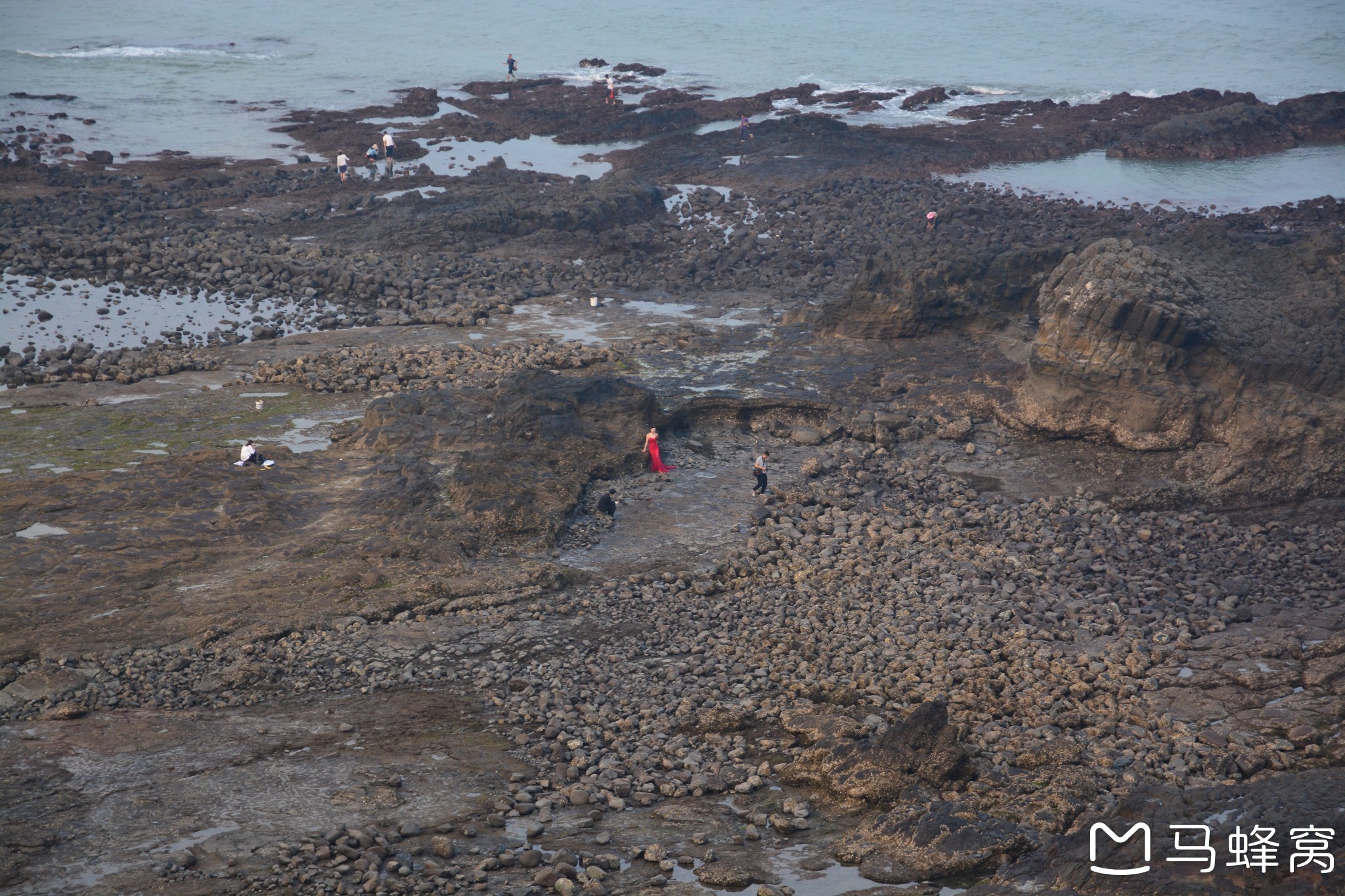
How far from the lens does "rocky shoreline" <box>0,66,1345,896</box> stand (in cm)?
1152

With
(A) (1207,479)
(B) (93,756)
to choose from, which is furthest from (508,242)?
(B) (93,756)

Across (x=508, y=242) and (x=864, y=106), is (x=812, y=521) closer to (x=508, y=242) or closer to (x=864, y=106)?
(x=508, y=242)

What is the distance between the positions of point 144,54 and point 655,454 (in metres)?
62.5

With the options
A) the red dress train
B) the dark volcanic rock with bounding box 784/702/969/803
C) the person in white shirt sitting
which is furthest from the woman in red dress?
the dark volcanic rock with bounding box 784/702/969/803

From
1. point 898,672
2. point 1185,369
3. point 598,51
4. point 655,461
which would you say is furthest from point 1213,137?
point 898,672

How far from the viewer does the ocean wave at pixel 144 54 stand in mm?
66375

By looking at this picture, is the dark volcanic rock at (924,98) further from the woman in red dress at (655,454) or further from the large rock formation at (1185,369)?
the woman in red dress at (655,454)

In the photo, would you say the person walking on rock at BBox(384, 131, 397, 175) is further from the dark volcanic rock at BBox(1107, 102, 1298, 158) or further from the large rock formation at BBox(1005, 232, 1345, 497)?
the dark volcanic rock at BBox(1107, 102, 1298, 158)

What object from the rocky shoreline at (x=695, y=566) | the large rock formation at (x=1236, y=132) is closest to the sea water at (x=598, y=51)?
the large rock formation at (x=1236, y=132)

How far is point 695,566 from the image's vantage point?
1825 centimetres

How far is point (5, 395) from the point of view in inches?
931

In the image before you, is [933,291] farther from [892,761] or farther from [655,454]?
[892,761]

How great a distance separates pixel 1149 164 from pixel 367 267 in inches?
1305

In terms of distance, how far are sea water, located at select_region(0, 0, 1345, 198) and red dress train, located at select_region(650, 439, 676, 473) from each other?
105ft
